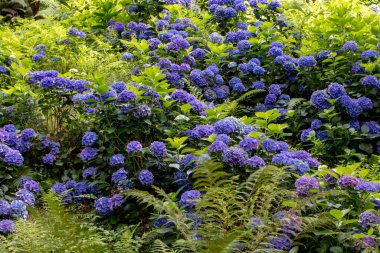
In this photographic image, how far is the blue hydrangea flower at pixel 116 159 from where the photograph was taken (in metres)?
3.72

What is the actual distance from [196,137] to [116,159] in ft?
1.96

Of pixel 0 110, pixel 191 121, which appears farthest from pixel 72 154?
pixel 191 121

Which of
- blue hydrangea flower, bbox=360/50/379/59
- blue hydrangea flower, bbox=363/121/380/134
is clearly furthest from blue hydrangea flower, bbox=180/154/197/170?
blue hydrangea flower, bbox=360/50/379/59

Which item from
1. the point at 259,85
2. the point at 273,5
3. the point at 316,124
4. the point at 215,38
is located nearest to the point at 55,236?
the point at 316,124

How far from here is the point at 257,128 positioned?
13.3 ft

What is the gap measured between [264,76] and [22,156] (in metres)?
2.51

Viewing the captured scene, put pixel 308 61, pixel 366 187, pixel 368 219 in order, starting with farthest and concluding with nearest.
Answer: pixel 308 61 < pixel 366 187 < pixel 368 219

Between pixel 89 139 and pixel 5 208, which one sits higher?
pixel 89 139

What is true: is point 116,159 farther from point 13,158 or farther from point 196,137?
point 13,158

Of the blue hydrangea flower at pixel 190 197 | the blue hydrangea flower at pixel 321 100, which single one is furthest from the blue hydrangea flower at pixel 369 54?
the blue hydrangea flower at pixel 190 197

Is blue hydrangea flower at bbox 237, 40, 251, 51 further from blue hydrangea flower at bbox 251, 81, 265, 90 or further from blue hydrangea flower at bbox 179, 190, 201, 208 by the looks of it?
blue hydrangea flower at bbox 179, 190, 201, 208

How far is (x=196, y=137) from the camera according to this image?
151 inches

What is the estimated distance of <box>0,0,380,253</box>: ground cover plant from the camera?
2.87m

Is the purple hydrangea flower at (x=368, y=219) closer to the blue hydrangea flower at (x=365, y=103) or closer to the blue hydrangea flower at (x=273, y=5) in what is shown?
the blue hydrangea flower at (x=365, y=103)
